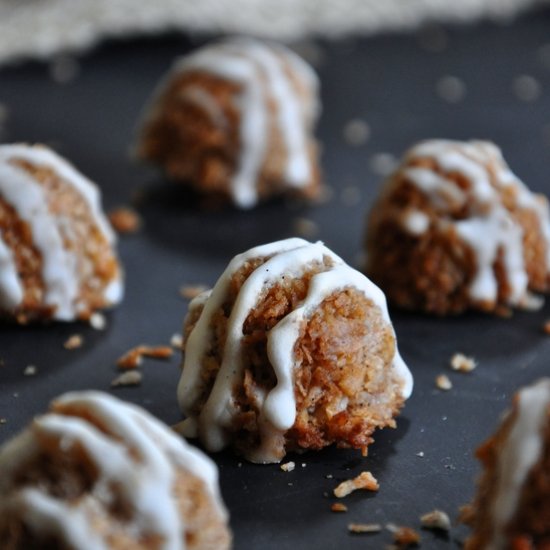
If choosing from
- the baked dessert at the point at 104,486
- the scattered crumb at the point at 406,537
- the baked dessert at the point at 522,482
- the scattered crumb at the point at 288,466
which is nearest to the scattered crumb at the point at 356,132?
the scattered crumb at the point at 288,466

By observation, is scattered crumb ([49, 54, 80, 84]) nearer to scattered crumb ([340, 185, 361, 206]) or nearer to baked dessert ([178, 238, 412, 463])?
scattered crumb ([340, 185, 361, 206])

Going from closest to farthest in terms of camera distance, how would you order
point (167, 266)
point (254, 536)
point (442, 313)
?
point (254, 536) → point (442, 313) → point (167, 266)

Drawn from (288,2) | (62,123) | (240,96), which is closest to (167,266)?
(240,96)

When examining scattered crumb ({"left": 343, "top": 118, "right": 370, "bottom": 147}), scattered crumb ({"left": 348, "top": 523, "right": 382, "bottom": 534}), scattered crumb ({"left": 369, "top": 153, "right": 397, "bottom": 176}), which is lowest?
scattered crumb ({"left": 348, "top": 523, "right": 382, "bottom": 534})

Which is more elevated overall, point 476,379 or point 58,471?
point 58,471

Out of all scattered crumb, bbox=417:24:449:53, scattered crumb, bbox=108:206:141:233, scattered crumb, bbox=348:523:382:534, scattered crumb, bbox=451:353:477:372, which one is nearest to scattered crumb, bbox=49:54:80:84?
scattered crumb, bbox=108:206:141:233

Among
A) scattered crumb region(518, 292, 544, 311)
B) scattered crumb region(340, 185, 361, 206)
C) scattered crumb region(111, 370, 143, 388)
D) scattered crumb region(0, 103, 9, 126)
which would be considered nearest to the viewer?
scattered crumb region(111, 370, 143, 388)

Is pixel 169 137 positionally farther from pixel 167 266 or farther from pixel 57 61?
pixel 57 61
